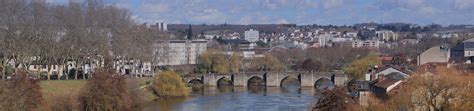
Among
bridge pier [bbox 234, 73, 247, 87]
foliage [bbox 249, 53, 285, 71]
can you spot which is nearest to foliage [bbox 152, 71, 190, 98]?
bridge pier [bbox 234, 73, 247, 87]

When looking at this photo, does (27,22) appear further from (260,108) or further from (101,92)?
(260,108)

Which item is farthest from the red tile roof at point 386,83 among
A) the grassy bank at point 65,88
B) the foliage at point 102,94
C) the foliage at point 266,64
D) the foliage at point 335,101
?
the foliage at point 266,64

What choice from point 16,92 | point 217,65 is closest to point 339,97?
point 16,92

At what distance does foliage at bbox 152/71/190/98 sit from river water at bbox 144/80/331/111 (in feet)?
3.17

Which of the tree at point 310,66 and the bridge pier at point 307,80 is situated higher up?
the tree at point 310,66

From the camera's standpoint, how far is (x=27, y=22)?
5225 centimetres

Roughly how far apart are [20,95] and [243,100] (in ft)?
72.8

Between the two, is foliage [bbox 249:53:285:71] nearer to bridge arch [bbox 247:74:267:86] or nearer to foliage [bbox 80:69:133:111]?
bridge arch [bbox 247:74:267:86]

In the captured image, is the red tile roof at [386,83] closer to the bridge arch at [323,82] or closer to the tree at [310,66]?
the bridge arch at [323,82]

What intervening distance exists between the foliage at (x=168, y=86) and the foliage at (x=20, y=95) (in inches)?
677

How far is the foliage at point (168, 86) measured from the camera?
58438 mm

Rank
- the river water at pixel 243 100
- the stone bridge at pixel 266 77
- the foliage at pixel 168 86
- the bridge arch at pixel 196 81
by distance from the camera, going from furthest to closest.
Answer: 1. the bridge arch at pixel 196 81
2. the stone bridge at pixel 266 77
3. the foliage at pixel 168 86
4. the river water at pixel 243 100

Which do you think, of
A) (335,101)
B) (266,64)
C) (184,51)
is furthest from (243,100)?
(184,51)

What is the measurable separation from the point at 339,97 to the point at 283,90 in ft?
113
